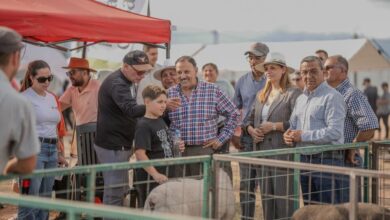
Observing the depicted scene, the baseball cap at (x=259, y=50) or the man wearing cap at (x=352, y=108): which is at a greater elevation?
the baseball cap at (x=259, y=50)

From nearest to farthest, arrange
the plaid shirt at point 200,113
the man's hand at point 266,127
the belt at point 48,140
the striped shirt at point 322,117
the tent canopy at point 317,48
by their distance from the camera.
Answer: the striped shirt at point 322,117, the plaid shirt at point 200,113, the belt at point 48,140, the man's hand at point 266,127, the tent canopy at point 317,48

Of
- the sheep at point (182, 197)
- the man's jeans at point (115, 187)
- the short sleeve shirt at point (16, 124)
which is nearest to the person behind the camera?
the short sleeve shirt at point (16, 124)

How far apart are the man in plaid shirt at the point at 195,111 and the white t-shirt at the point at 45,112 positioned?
1.14 metres

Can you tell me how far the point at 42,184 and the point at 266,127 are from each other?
2.20 metres

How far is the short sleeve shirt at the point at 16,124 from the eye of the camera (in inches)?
149

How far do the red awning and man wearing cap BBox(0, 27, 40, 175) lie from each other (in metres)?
2.66

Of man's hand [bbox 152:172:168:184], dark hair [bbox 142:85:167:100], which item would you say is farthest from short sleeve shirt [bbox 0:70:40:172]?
dark hair [bbox 142:85:167:100]

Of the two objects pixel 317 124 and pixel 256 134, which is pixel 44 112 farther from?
pixel 317 124

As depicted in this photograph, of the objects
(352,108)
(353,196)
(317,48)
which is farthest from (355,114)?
(317,48)

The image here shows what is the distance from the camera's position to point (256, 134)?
25.0 ft

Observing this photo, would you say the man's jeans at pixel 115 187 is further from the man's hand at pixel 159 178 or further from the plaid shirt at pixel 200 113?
the plaid shirt at pixel 200 113

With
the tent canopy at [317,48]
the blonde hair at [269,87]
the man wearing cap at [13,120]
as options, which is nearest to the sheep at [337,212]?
the blonde hair at [269,87]

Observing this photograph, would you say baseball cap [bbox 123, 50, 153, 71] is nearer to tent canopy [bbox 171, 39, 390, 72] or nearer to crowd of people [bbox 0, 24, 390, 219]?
crowd of people [bbox 0, 24, 390, 219]

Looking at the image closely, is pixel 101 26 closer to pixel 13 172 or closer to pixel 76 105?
→ pixel 76 105
